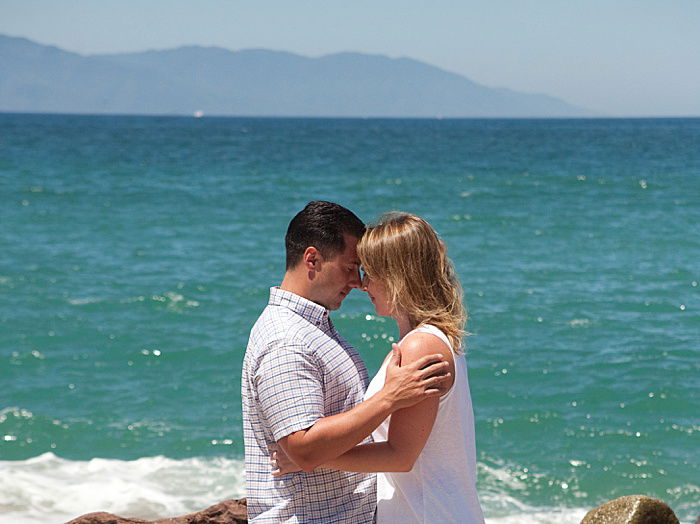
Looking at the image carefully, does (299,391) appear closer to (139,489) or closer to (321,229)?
(321,229)

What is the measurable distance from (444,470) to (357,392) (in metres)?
0.42

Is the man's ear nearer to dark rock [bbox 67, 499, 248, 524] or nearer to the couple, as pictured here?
the couple

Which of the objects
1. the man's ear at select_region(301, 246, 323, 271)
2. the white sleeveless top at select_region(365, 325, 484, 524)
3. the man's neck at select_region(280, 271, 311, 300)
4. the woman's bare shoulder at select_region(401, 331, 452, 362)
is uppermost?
the man's ear at select_region(301, 246, 323, 271)

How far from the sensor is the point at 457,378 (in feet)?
10.6

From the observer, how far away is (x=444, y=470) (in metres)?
3.32

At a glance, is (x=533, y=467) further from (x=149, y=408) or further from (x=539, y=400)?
(x=149, y=408)

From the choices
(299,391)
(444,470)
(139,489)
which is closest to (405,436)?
(444,470)

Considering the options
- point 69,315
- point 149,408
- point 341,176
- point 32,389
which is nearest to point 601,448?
point 149,408

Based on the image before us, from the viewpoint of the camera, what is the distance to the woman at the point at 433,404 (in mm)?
3180

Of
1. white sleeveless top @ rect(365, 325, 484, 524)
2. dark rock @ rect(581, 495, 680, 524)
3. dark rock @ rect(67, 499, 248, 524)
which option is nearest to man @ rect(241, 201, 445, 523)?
white sleeveless top @ rect(365, 325, 484, 524)

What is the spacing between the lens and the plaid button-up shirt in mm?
3182

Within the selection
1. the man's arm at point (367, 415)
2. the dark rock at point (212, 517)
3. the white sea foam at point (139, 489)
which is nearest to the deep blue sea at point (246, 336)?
the white sea foam at point (139, 489)

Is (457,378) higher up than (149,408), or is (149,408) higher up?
(457,378)

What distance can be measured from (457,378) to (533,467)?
626cm
